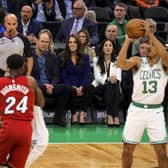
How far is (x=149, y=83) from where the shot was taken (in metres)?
7.32

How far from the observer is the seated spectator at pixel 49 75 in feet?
34.9

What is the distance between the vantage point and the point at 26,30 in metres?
11.8

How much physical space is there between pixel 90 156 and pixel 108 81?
2378mm

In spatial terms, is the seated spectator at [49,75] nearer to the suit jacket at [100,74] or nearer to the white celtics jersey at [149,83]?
the suit jacket at [100,74]

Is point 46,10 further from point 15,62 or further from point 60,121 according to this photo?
point 15,62

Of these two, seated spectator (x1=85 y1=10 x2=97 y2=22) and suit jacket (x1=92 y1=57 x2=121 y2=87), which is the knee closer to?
suit jacket (x1=92 y1=57 x2=121 y2=87)

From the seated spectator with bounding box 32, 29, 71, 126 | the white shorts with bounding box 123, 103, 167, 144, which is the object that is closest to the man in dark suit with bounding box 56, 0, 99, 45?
the seated spectator with bounding box 32, 29, 71, 126

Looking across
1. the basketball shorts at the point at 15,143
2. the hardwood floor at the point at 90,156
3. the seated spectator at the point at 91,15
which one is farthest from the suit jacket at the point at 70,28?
the basketball shorts at the point at 15,143

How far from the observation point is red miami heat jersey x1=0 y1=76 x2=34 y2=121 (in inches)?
249

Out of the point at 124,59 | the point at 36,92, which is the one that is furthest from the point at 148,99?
the point at 36,92

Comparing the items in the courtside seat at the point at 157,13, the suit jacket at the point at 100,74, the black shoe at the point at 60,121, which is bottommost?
the black shoe at the point at 60,121

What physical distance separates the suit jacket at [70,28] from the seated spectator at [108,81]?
103 cm

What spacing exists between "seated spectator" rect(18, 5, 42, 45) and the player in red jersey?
5.35 m

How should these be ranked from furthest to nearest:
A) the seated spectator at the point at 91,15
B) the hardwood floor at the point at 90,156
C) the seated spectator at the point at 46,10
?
the seated spectator at the point at 46,10
the seated spectator at the point at 91,15
the hardwood floor at the point at 90,156
